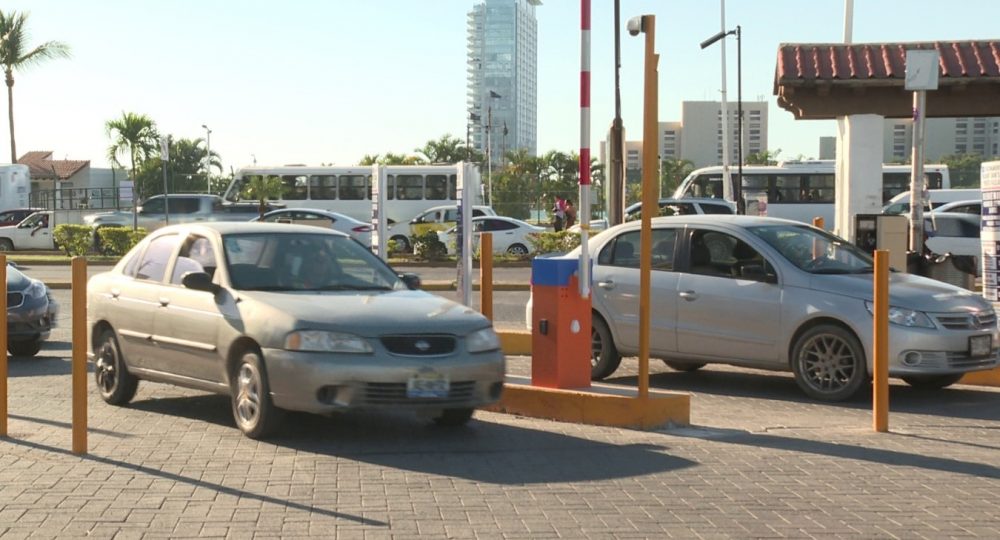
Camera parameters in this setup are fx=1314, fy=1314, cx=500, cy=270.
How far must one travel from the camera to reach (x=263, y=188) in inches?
1839

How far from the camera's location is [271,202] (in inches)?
1906

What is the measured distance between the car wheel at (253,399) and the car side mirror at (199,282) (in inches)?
23.8

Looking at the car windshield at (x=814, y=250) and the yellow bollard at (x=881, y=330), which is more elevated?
the car windshield at (x=814, y=250)

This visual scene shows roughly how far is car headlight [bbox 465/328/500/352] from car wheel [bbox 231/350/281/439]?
134 cm

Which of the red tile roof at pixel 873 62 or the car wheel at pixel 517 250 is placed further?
the car wheel at pixel 517 250

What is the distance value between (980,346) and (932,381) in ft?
2.79

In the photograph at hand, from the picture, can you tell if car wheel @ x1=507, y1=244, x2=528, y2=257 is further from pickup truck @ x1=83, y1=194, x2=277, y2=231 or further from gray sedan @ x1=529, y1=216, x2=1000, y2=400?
gray sedan @ x1=529, y1=216, x2=1000, y2=400

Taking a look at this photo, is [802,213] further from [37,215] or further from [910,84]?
[910,84]

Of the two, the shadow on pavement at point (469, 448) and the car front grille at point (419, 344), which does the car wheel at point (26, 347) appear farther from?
the car front grille at point (419, 344)

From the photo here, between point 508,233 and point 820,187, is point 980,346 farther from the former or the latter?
point 820,187

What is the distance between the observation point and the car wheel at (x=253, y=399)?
339 inches

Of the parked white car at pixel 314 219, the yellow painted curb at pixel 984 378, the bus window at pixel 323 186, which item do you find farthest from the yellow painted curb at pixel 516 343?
the bus window at pixel 323 186

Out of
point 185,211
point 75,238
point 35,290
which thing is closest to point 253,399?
point 35,290

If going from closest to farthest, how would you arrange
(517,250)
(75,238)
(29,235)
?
(517,250) < (75,238) < (29,235)
